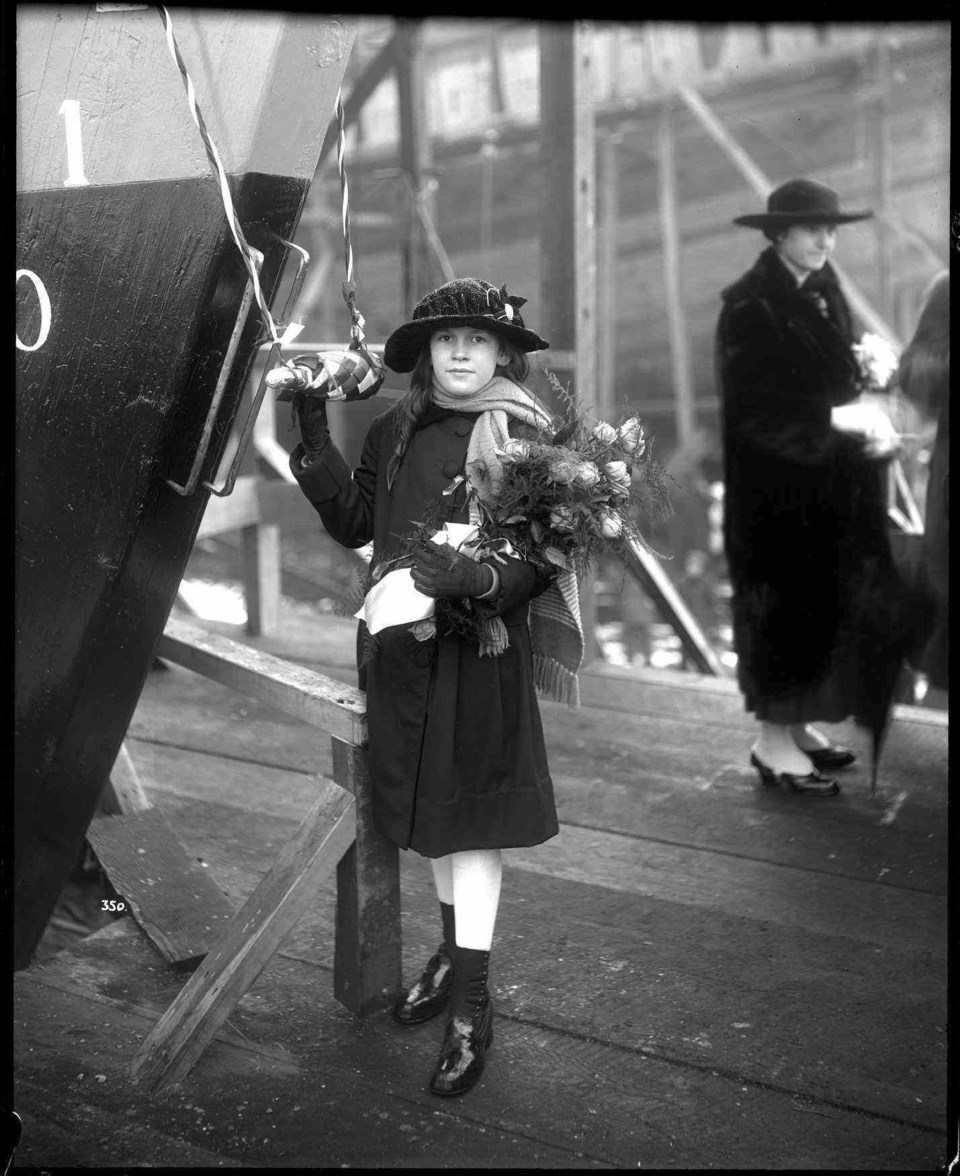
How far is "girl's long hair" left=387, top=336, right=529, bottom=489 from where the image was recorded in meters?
2.58

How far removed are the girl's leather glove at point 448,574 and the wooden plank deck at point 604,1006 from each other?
3.14ft

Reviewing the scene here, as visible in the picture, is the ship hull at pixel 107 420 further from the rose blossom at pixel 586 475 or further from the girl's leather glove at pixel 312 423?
the rose blossom at pixel 586 475

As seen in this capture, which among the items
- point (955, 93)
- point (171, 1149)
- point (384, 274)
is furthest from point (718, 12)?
point (384, 274)

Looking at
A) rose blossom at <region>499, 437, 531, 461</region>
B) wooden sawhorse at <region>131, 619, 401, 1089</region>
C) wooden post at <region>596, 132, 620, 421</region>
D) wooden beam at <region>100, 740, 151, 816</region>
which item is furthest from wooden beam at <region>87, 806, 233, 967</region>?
wooden post at <region>596, 132, 620, 421</region>

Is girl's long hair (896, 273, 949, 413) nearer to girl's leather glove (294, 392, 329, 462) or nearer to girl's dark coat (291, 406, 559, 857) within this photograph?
girl's dark coat (291, 406, 559, 857)

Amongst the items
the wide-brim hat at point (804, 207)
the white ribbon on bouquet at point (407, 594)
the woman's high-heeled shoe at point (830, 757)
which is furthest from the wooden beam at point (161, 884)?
the wide-brim hat at point (804, 207)

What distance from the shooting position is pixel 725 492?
4035 mm

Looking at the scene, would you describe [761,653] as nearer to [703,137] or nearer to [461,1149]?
[461,1149]

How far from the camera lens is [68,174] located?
2.73m

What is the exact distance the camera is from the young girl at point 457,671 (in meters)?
2.50

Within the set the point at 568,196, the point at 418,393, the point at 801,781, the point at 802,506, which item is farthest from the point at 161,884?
the point at 568,196

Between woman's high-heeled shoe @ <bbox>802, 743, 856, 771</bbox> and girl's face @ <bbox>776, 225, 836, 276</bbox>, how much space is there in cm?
151

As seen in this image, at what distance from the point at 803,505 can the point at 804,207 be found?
87 centimetres

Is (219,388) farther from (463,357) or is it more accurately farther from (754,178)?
(754,178)
